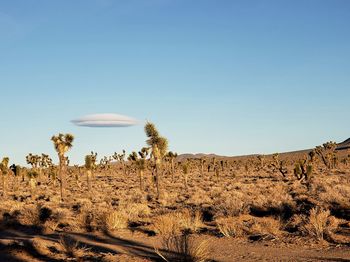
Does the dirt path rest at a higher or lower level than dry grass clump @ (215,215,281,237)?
lower

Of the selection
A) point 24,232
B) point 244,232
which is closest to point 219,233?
point 244,232

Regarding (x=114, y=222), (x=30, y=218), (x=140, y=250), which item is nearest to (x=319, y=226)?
(x=140, y=250)

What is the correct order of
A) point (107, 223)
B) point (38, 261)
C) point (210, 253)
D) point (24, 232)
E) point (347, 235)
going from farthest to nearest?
point (24, 232) → point (107, 223) → point (347, 235) → point (38, 261) → point (210, 253)

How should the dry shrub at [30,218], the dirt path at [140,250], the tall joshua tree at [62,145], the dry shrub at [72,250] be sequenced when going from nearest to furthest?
the dirt path at [140,250] < the dry shrub at [72,250] < the dry shrub at [30,218] < the tall joshua tree at [62,145]

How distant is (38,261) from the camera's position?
472 inches

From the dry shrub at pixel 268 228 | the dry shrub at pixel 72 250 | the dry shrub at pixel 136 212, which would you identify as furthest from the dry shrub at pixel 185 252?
the dry shrub at pixel 136 212

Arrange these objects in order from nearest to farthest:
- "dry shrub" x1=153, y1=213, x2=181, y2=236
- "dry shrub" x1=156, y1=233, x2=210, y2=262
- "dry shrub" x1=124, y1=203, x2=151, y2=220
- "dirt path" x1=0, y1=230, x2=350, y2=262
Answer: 1. "dry shrub" x1=156, y1=233, x2=210, y2=262
2. "dirt path" x1=0, y1=230, x2=350, y2=262
3. "dry shrub" x1=153, y1=213, x2=181, y2=236
4. "dry shrub" x1=124, y1=203, x2=151, y2=220

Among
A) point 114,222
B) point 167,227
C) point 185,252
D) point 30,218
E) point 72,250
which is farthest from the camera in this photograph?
point 30,218

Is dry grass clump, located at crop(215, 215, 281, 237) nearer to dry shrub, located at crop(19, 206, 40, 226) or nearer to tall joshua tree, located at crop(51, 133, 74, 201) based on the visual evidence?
dry shrub, located at crop(19, 206, 40, 226)

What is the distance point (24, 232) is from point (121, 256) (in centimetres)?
865

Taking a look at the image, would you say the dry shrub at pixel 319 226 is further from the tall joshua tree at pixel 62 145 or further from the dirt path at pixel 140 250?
the tall joshua tree at pixel 62 145

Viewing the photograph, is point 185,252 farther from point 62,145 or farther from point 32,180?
point 32,180

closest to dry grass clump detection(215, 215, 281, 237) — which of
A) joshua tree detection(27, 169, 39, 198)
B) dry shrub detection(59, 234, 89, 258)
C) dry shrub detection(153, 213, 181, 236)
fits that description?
dry shrub detection(153, 213, 181, 236)

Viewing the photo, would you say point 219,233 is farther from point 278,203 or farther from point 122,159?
point 122,159
